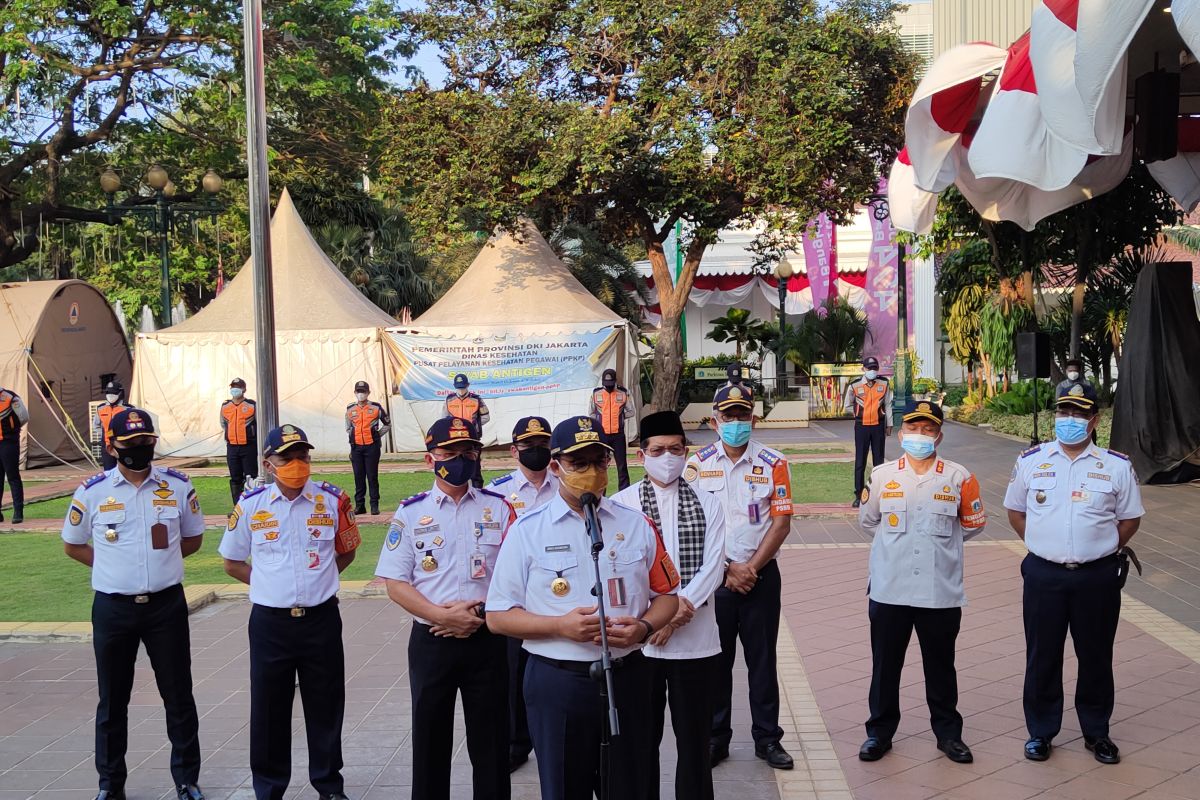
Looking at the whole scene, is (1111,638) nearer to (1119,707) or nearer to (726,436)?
(1119,707)

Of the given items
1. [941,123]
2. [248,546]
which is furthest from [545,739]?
[941,123]

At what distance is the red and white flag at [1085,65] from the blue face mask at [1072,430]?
1460 mm

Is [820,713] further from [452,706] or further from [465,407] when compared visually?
[465,407]

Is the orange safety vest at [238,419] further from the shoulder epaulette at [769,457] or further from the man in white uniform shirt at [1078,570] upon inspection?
the man in white uniform shirt at [1078,570]

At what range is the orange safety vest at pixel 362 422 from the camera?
611 inches

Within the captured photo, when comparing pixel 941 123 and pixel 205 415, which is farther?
pixel 205 415

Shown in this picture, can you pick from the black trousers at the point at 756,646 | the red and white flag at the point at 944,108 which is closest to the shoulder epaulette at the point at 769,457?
the black trousers at the point at 756,646

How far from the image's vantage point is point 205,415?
24359mm

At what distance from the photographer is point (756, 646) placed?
606cm

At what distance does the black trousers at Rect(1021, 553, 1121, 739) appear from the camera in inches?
238

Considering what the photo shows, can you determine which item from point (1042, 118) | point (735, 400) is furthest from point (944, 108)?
point (735, 400)

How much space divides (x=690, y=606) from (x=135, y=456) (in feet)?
10.1

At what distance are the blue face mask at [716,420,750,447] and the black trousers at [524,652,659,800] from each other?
2193 mm

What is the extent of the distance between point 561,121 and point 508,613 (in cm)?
1708
